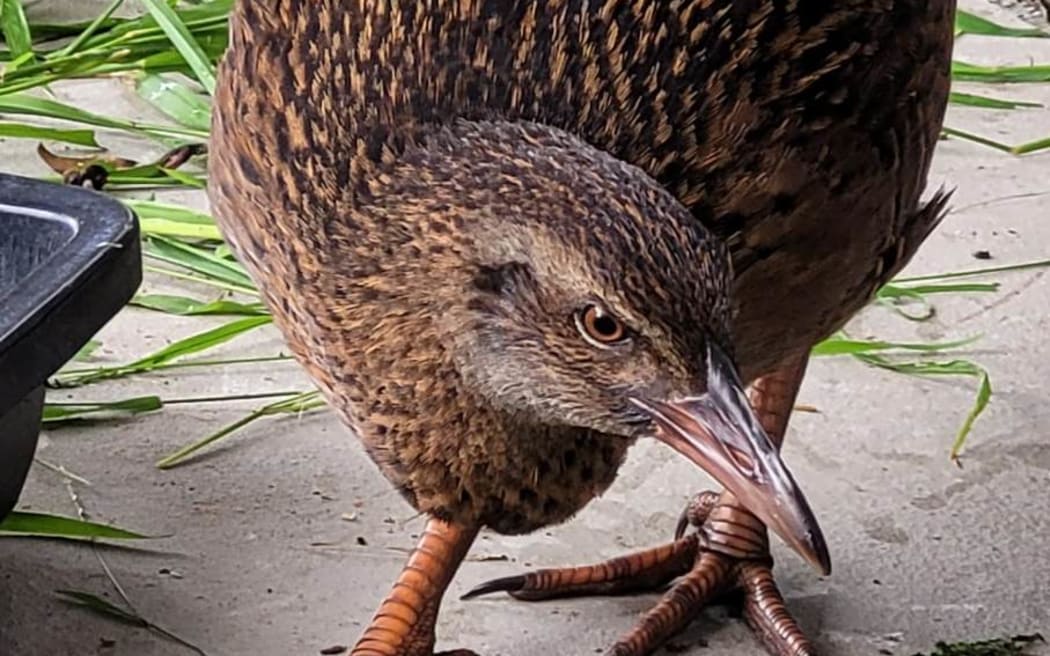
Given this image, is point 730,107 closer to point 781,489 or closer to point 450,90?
point 450,90

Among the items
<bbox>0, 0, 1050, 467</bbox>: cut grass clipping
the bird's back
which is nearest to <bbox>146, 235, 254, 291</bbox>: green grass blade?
<bbox>0, 0, 1050, 467</bbox>: cut grass clipping

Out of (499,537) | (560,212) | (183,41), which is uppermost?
(560,212)

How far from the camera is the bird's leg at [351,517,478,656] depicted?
234 centimetres

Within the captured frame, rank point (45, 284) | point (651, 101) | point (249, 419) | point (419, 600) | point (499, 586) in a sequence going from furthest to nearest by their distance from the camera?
point (249, 419) < point (499, 586) < point (419, 600) < point (45, 284) < point (651, 101)

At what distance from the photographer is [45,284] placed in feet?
7.25

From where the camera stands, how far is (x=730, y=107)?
2.01m

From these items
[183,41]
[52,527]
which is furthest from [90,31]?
[52,527]

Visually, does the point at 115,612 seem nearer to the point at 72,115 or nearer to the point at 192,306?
the point at 192,306

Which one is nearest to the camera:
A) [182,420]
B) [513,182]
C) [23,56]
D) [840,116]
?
[513,182]

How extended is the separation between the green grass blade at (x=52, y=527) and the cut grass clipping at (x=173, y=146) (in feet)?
0.71

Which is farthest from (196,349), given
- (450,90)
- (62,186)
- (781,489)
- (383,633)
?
(781,489)

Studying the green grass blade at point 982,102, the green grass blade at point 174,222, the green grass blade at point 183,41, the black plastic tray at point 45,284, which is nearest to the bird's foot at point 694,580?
the black plastic tray at point 45,284

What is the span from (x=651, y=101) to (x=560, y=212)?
26 centimetres

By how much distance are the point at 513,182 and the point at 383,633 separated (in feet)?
2.39
